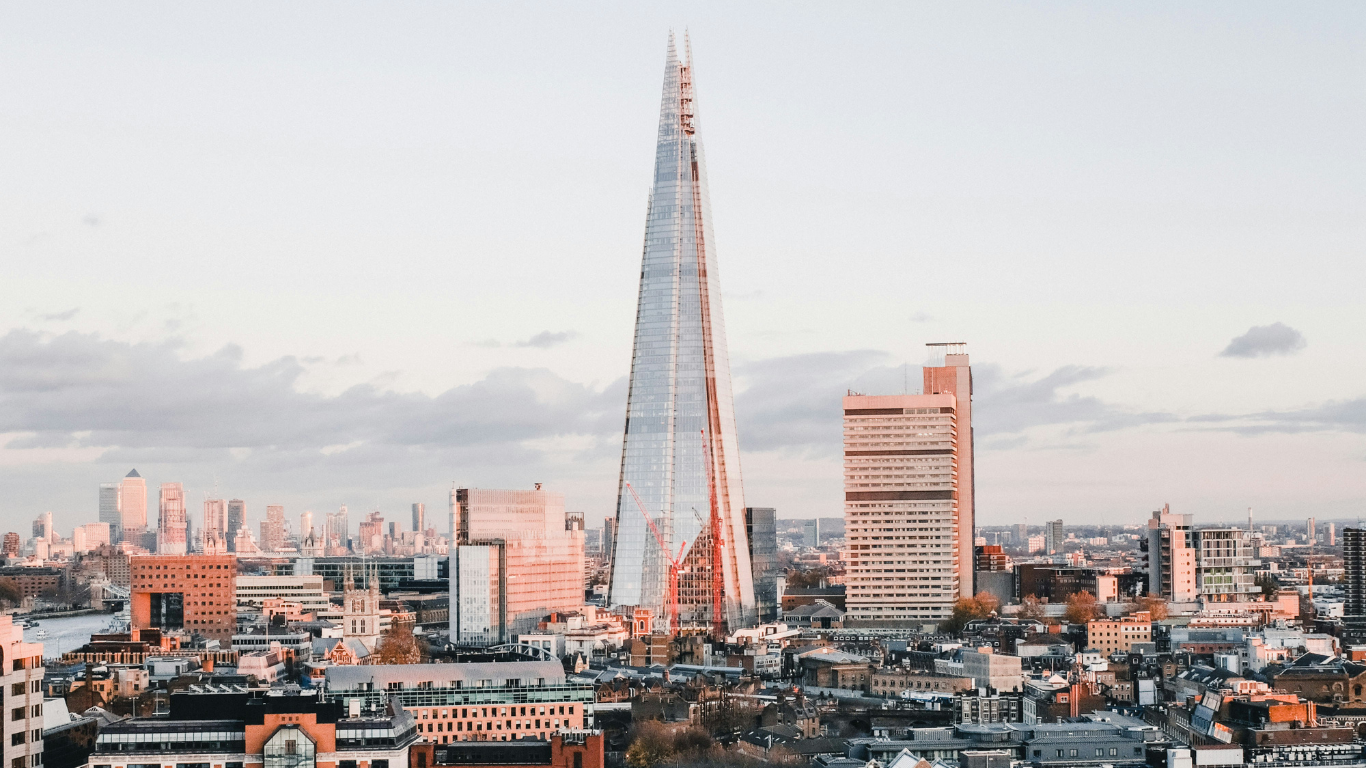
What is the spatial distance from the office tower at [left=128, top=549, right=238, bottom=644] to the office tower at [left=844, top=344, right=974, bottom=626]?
47.6 metres

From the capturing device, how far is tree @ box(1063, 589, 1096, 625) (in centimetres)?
14562

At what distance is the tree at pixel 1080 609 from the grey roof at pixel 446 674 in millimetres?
67561

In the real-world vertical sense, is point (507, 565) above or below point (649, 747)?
above

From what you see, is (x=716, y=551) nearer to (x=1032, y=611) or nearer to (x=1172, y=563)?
(x=1032, y=611)

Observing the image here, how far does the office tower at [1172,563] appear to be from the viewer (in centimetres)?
16875

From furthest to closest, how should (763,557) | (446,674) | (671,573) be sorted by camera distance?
(763,557), (671,573), (446,674)

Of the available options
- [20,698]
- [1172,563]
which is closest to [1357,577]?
[1172,563]

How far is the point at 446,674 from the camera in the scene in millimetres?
78250

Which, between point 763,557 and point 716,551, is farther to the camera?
point 763,557

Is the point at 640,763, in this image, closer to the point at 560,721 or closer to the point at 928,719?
the point at 560,721

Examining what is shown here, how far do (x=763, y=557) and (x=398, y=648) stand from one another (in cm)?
7508

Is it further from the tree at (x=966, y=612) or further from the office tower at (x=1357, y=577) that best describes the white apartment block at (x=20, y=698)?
the office tower at (x=1357, y=577)

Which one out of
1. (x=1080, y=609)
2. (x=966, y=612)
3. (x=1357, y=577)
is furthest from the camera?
(x=966, y=612)

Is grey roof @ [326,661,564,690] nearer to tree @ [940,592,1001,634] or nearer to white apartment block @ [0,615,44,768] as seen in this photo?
white apartment block @ [0,615,44,768]
